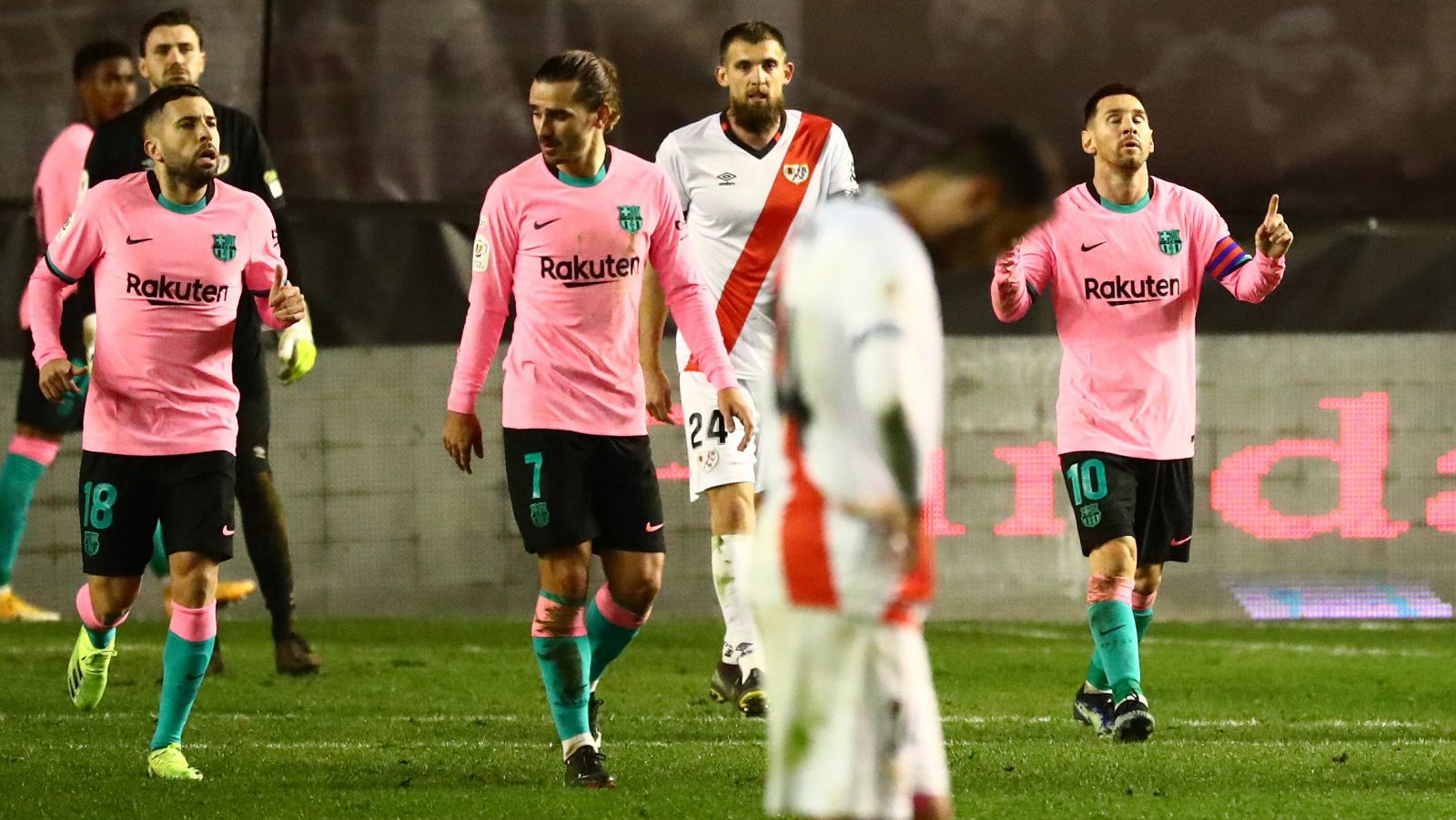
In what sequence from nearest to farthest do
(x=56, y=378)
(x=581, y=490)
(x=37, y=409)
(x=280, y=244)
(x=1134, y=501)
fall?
(x=581, y=490) → (x=56, y=378) → (x=1134, y=501) → (x=280, y=244) → (x=37, y=409)

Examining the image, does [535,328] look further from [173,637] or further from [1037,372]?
[1037,372]

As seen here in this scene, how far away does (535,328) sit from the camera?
5871 mm

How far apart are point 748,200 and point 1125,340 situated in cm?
142

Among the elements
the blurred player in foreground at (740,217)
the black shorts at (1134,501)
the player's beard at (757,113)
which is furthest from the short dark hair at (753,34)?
the black shorts at (1134,501)

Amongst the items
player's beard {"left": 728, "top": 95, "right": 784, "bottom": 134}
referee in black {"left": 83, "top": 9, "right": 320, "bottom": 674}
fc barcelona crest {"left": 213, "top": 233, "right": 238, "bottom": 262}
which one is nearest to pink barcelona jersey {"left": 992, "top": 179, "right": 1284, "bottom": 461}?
player's beard {"left": 728, "top": 95, "right": 784, "bottom": 134}

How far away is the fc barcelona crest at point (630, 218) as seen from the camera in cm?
592

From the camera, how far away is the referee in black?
7.82 m

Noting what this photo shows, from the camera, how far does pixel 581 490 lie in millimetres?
5801

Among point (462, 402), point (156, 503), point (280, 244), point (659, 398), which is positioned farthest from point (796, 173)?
point (156, 503)

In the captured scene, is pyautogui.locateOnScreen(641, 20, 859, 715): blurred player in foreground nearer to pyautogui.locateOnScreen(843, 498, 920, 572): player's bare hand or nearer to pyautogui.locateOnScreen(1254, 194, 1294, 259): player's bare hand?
pyautogui.locateOnScreen(1254, 194, 1294, 259): player's bare hand

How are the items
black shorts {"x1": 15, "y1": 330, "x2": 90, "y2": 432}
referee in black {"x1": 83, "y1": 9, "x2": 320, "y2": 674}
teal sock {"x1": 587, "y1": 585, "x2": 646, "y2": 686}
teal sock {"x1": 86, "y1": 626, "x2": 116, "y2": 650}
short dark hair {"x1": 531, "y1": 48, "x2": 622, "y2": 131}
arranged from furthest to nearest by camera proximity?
black shorts {"x1": 15, "y1": 330, "x2": 90, "y2": 432} < referee in black {"x1": 83, "y1": 9, "x2": 320, "y2": 674} < teal sock {"x1": 86, "y1": 626, "x2": 116, "y2": 650} < teal sock {"x1": 587, "y1": 585, "x2": 646, "y2": 686} < short dark hair {"x1": 531, "y1": 48, "x2": 622, "y2": 131}

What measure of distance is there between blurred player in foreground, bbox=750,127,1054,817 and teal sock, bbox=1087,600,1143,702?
3387 millimetres

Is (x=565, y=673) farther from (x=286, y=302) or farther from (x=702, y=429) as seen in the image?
(x=702, y=429)

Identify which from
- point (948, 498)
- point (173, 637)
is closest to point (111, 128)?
point (173, 637)
